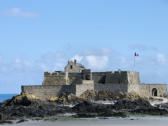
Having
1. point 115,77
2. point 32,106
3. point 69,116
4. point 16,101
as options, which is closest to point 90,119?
point 69,116

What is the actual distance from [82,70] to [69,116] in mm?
22511

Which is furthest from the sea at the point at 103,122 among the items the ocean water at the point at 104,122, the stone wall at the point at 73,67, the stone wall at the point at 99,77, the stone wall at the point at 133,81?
the stone wall at the point at 73,67

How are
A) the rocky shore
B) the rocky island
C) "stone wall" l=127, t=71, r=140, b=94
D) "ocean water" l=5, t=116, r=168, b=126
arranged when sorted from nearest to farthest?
"ocean water" l=5, t=116, r=168, b=126 → the rocky shore → the rocky island → "stone wall" l=127, t=71, r=140, b=94

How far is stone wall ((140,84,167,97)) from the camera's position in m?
67.3

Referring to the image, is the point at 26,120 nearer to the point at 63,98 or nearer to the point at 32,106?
the point at 32,106

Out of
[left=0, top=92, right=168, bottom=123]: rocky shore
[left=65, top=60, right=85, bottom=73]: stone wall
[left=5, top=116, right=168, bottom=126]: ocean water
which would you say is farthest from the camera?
[left=65, top=60, right=85, bottom=73]: stone wall

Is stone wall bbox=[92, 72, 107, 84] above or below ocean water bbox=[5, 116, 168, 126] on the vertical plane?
above

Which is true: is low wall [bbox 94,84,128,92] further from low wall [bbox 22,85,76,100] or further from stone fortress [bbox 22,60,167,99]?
low wall [bbox 22,85,76,100]

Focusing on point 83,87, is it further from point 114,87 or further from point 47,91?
point 47,91

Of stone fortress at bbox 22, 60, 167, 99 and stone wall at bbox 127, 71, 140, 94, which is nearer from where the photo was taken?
stone fortress at bbox 22, 60, 167, 99

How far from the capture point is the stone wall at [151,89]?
67312 millimetres

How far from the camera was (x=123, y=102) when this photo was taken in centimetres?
5566

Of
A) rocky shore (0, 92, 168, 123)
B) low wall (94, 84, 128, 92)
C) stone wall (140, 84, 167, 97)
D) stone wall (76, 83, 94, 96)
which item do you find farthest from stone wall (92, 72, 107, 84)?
rocky shore (0, 92, 168, 123)

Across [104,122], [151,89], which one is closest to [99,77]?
[151,89]
